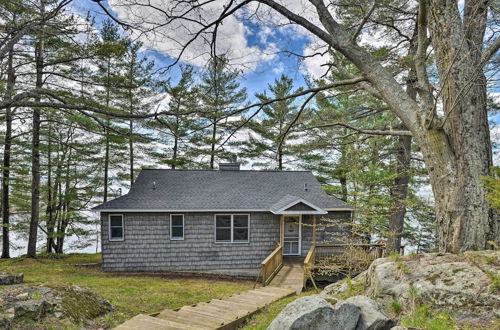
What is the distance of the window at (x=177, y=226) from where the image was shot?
11727 millimetres

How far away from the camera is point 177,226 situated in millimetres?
11727

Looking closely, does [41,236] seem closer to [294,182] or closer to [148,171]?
[148,171]

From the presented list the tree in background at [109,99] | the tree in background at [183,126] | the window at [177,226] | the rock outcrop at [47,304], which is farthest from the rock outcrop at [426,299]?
the tree in background at [183,126]

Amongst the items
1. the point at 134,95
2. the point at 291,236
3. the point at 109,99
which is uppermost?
the point at 134,95

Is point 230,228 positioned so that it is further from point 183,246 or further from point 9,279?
point 9,279

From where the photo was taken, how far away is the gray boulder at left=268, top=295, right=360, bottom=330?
2.58 metres

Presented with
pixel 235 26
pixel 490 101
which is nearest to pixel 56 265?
pixel 235 26

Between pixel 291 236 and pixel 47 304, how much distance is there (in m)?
9.84

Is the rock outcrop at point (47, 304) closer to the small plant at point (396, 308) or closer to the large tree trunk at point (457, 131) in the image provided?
the small plant at point (396, 308)

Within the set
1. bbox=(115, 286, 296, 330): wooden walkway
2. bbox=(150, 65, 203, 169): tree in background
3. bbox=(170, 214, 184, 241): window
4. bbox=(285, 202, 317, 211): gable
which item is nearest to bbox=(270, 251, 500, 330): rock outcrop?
bbox=(115, 286, 296, 330): wooden walkway

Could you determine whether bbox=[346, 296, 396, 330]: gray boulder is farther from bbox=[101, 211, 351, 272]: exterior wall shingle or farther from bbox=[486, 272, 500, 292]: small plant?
bbox=[101, 211, 351, 272]: exterior wall shingle

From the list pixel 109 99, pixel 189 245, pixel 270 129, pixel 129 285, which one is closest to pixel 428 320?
pixel 129 285

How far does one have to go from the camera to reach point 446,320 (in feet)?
7.91

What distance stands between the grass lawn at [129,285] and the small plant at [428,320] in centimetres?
406
